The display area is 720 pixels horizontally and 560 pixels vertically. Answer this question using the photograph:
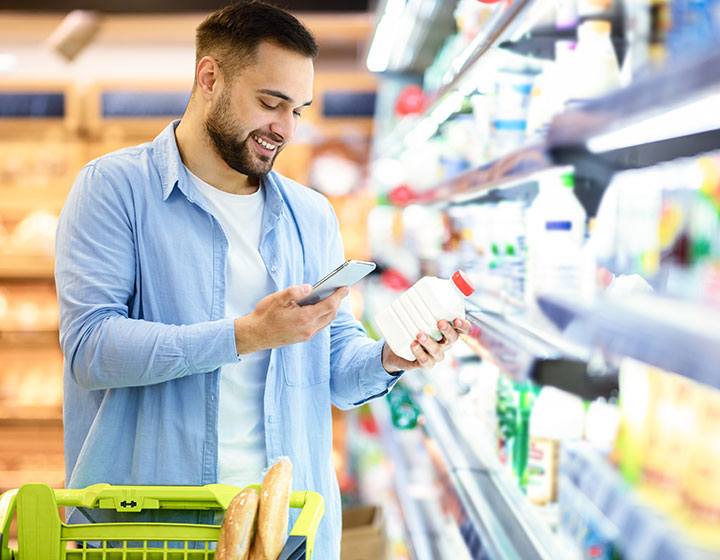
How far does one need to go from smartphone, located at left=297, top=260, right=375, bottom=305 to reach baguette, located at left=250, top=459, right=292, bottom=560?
0.35 metres

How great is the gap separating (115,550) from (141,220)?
70 cm

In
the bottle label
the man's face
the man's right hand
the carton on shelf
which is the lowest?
the carton on shelf

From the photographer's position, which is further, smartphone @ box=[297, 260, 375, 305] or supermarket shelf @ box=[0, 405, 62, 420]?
supermarket shelf @ box=[0, 405, 62, 420]

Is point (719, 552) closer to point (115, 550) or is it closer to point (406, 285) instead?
point (115, 550)

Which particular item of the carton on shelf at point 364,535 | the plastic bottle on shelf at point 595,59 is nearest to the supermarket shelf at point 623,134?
the plastic bottle on shelf at point 595,59

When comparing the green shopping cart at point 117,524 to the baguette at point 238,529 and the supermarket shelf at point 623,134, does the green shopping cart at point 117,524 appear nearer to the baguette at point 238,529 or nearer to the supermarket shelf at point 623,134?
the baguette at point 238,529

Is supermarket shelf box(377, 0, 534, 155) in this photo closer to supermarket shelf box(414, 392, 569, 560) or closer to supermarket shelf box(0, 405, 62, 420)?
supermarket shelf box(414, 392, 569, 560)

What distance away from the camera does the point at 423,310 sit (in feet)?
4.82

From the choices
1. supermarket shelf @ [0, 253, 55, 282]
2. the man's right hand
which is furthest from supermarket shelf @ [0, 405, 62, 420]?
the man's right hand

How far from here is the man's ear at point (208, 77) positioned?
167cm

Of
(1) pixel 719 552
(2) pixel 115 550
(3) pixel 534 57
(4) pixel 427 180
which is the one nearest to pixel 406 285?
(4) pixel 427 180

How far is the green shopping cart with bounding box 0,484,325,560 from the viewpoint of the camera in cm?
115

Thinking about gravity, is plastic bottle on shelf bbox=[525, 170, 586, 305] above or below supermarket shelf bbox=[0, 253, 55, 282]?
above

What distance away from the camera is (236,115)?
5.34ft
